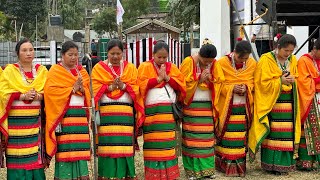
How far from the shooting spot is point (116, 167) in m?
5.31

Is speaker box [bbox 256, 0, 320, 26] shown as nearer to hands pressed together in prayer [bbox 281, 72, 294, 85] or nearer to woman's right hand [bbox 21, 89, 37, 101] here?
hands pressed together in prayer [bbox 281, 72, 294, 85]

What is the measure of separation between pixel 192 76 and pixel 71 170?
1.81 meters

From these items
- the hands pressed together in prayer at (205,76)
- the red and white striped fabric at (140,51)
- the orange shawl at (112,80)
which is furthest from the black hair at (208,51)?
the red and white striped fabric at (140,51)

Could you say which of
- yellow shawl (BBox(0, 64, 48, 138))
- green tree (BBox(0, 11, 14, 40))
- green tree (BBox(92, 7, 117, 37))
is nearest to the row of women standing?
yellow shawl (BBox(0, 64, 48, 138))

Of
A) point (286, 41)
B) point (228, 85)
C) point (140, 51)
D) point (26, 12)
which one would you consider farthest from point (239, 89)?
point (26, 12)

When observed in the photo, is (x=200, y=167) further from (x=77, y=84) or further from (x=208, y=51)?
(x=77, y=84)

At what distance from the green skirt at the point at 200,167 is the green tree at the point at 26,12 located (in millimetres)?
35673

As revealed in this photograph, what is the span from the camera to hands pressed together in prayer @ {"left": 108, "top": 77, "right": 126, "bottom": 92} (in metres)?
5.21

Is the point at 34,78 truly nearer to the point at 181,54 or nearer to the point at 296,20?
the point at 296,20

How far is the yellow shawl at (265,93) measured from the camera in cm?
598

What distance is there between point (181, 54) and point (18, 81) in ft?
34.6

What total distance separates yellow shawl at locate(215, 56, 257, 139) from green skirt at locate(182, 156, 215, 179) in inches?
16.2

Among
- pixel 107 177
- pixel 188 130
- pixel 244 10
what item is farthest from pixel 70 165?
pixel 244 10

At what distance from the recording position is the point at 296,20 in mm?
8031
